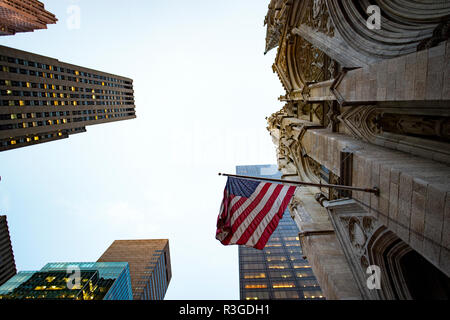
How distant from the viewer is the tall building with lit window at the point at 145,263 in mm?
95438

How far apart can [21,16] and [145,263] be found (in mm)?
158337

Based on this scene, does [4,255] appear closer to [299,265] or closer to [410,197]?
[299,265]

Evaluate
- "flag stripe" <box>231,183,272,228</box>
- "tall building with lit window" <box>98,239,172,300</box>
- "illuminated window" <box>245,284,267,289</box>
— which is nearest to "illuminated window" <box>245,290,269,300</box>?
"illuminated window" <box>245,284,267,289</box>

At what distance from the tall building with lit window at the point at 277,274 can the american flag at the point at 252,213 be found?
5005 cm

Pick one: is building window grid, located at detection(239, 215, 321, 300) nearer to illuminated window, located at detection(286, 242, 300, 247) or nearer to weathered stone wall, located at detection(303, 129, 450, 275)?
illuminated window, located at detection(286, 242, 300, 247)

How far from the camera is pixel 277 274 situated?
55.8 metres

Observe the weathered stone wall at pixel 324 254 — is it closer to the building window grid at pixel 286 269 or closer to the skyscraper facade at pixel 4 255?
the building window grid at pixel 286 269

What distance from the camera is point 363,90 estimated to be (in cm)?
872

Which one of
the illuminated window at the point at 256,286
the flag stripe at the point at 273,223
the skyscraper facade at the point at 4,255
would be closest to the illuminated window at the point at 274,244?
the illuminated window at the point at 256,286

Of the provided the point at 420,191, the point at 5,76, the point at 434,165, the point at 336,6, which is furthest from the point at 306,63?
the point at 5,76

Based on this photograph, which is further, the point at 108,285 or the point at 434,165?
the point at 108,285

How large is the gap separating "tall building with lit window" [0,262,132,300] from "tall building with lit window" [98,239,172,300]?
1946 centimetres
